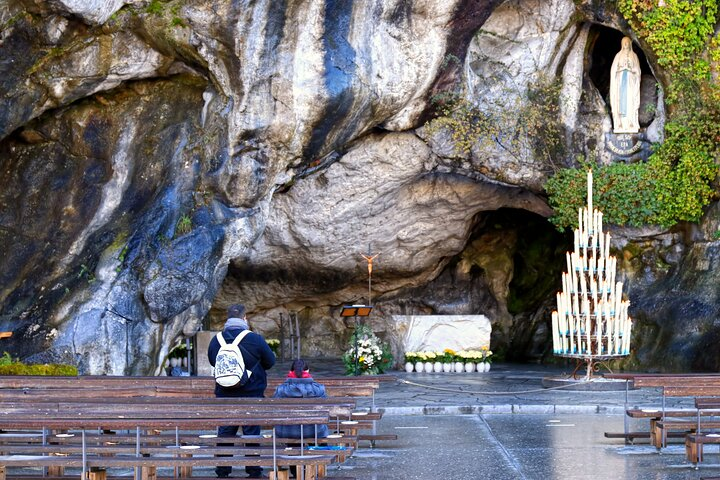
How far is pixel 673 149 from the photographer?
17.9m

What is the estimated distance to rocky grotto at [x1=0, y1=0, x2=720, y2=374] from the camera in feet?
48.3

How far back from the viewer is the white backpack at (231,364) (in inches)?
338

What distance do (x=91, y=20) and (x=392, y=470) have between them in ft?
25.4

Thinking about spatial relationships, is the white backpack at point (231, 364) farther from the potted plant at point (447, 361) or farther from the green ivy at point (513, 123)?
the potted plant at point (447, 361)

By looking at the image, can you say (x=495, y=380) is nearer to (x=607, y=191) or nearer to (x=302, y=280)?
(x=607, y=191)

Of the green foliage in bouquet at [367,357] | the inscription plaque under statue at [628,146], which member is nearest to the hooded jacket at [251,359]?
the green foliage in bouquet at [367,357]

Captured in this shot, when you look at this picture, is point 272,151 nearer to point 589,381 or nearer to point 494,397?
point 494,397

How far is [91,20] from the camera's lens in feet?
46.0

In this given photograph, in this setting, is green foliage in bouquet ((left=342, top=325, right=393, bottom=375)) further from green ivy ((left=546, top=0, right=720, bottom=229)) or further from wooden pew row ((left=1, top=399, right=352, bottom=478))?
wooden pew row ((left=1, top=399, right=352, bottom=478))

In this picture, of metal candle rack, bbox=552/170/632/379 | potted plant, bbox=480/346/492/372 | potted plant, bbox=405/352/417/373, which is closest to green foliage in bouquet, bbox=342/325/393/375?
potted plant, bbox=405/352/417/373

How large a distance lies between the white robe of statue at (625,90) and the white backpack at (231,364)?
11.5 m

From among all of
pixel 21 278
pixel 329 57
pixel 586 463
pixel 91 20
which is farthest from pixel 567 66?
pixel 586 463

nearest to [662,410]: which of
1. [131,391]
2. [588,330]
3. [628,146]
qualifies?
[131,391]

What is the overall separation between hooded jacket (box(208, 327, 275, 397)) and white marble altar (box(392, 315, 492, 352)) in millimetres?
11146
